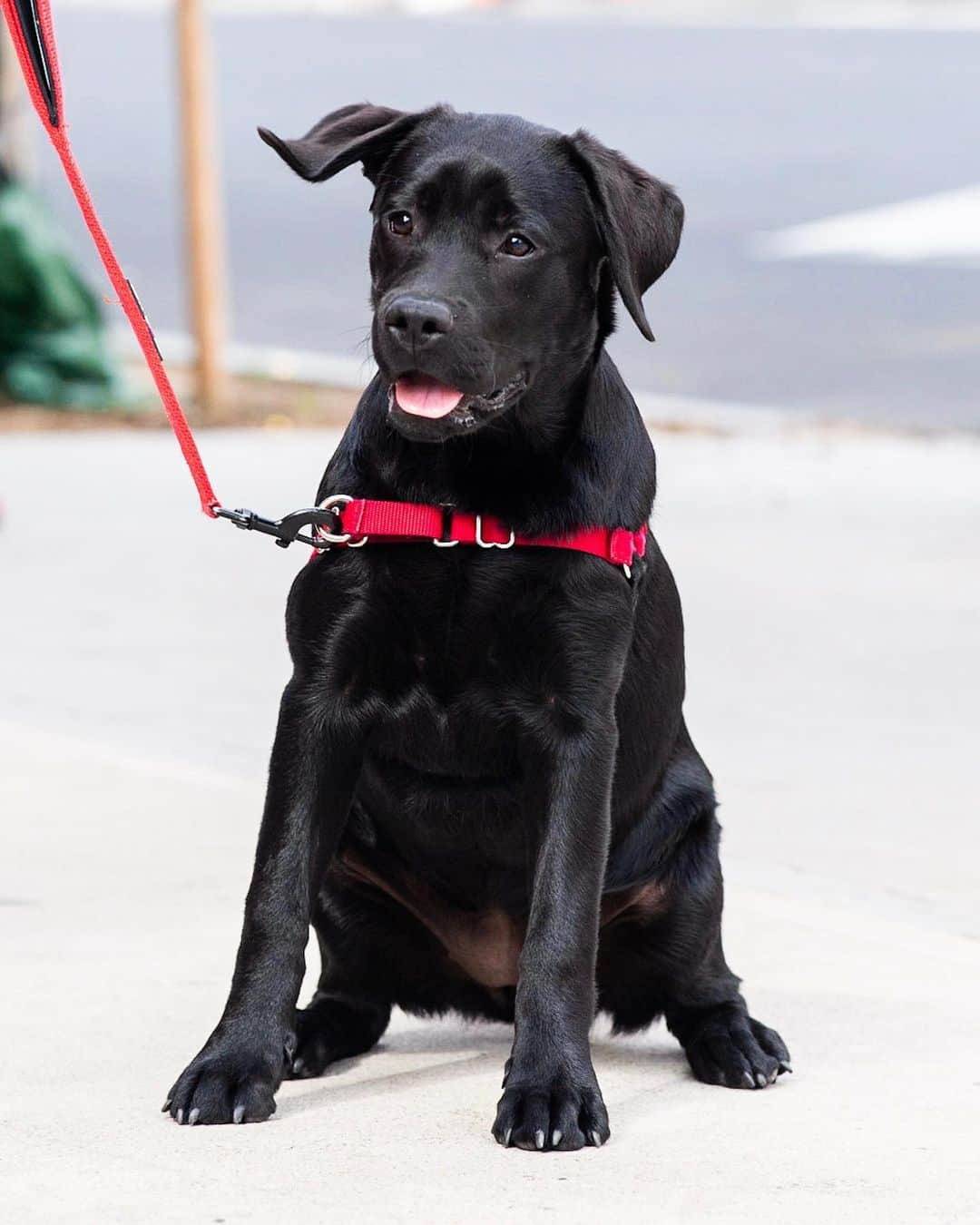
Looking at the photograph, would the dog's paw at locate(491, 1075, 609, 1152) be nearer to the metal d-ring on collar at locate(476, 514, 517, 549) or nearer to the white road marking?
the metal d-ring on collar at locate(476, 514, 517, 549)

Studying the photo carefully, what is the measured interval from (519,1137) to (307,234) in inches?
555

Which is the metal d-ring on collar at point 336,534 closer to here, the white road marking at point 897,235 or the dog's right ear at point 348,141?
the dog's right ear at point 348,141

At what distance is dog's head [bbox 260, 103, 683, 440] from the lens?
3129 millimetres

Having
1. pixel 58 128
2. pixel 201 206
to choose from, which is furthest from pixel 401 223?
pixel 201 206

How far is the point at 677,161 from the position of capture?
19.0 meters

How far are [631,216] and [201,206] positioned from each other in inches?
274

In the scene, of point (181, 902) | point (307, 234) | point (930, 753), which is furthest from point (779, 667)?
point (307, 234)

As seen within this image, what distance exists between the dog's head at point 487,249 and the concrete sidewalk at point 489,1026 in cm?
Answer: 105

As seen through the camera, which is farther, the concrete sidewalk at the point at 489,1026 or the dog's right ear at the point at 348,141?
the dog's right ear at the point at 348,141

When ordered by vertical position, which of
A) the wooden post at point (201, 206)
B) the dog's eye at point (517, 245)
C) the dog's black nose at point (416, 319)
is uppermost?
the dog's eye at point (517, 245)

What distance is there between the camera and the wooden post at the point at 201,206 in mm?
9859

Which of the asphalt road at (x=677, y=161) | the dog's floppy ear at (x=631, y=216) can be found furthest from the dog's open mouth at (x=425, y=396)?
the asphalt road at (x=677, y=161)

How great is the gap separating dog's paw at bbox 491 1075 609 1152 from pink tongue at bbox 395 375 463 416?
0.96 metres

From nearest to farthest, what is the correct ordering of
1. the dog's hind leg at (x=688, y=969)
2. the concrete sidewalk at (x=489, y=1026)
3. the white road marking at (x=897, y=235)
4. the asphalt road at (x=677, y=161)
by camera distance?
the concrete sidewalk at (x=489, y=1026), the dog's hind leg at (x=688, y=969), the asphalt road at (x=677, y=161), the white road marking at (x=897, y=235)
